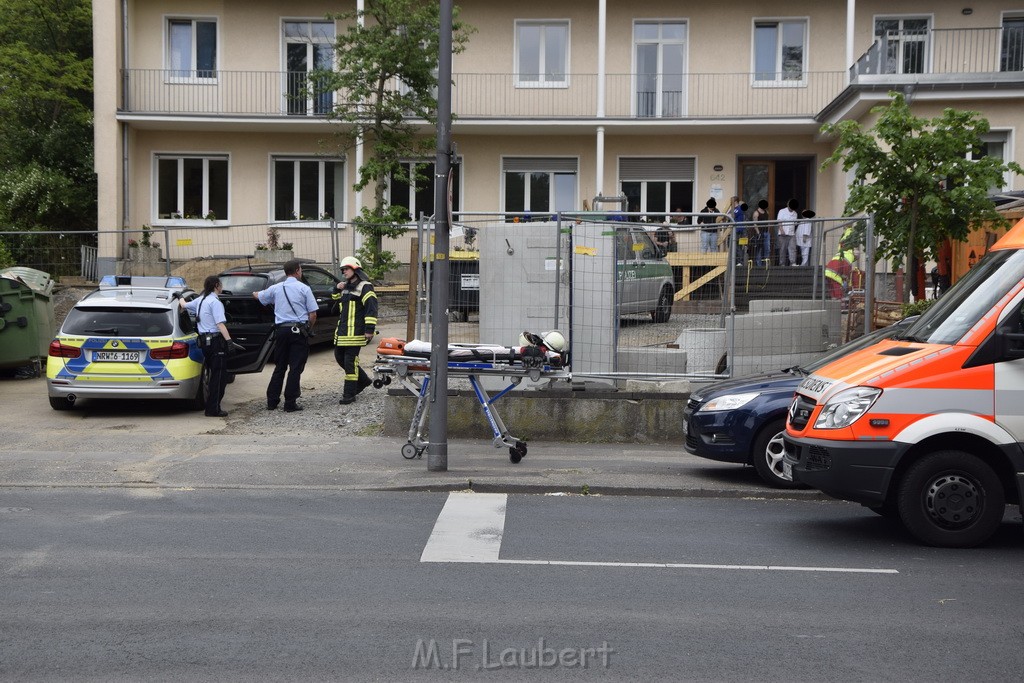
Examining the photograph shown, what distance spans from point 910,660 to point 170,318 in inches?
421

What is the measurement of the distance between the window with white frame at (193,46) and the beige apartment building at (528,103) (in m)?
0.05

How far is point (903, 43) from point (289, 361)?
58.3 ft

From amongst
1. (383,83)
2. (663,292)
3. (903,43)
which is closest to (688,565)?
(663,292)

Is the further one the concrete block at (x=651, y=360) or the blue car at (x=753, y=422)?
the concrete block at (x=651, y=360)

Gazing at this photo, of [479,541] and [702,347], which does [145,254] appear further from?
[479,541]

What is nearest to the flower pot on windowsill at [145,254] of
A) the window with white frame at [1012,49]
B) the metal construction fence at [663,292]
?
the metal construction fence at [663,292]

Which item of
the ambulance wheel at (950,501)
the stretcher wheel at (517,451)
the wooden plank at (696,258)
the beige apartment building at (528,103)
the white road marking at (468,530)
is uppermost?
the beige apartment building at (528,103)

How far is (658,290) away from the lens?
12.4 metres

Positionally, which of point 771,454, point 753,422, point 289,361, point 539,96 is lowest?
point 771,454

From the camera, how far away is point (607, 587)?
21.4ft

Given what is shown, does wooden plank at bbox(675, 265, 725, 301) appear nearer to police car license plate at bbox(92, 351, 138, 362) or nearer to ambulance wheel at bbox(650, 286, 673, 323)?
ambulance wheel at bbox(650, 286, 673, 323)

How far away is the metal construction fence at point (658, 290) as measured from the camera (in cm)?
1240

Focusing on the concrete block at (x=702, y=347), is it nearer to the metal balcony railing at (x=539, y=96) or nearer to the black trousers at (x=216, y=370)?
the black trousers at (x=216, y=370)

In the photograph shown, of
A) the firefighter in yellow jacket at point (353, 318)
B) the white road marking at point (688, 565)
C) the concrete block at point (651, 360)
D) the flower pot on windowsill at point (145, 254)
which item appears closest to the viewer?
the white road marking at point (688, 565)
